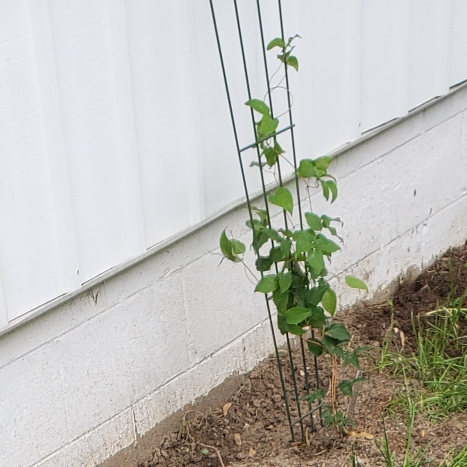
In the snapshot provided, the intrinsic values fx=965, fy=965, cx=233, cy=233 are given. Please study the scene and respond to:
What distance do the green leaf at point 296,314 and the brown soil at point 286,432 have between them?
1.97 feet

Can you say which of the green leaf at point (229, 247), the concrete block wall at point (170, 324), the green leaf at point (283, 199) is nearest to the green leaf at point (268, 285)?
the green leaf at point (229, 247)

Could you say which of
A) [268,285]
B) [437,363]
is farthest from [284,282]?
[437,363]

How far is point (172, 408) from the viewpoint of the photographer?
11.0 ft

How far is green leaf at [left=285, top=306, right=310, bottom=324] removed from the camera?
2791mm

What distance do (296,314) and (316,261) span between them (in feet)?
0.68

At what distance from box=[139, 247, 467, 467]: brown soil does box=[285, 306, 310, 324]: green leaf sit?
1.97 feet

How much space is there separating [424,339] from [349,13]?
1.30 m

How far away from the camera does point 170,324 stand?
3244mm

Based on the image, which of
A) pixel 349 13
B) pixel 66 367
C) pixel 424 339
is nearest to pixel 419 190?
pixel 424 339

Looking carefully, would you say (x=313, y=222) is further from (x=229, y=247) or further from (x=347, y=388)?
(x=347, y=388)

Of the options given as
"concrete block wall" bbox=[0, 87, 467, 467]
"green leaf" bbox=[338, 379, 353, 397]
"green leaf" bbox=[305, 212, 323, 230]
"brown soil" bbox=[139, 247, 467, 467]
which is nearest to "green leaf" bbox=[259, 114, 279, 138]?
"green leaf" bbox=[305, 212, 323, 230]

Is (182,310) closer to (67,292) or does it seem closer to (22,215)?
(67,292)

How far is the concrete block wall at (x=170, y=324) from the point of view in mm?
2855

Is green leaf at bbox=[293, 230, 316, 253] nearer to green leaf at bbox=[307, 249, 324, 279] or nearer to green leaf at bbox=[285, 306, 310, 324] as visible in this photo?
green leaf at bbox=[307, 249, 324, 279]
